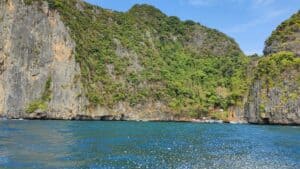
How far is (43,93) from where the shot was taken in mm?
135625

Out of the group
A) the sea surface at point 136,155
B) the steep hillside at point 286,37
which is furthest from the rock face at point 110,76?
the sea surface at point 136,155

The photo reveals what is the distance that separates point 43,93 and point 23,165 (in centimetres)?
10047

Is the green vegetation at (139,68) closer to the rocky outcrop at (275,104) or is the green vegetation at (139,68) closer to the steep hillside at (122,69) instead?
the steep hillside at (122,69)

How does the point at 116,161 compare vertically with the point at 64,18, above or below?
below

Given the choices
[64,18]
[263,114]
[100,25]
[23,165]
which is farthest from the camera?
[100,25]

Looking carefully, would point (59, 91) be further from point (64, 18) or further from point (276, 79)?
point (276, 79)

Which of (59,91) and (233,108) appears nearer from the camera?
(59,91)

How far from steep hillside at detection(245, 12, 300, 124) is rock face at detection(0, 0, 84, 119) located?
51.3 meters

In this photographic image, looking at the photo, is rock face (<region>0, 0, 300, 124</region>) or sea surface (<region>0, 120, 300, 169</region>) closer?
sea surface (<region>0, 120, 300, 169</region>)

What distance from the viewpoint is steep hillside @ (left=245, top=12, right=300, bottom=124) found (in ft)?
374

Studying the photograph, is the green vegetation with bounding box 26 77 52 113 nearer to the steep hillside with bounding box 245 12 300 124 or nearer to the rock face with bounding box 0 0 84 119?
the rock face with bounding box 0 0 84 119

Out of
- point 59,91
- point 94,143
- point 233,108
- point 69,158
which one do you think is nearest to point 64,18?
point 59,91

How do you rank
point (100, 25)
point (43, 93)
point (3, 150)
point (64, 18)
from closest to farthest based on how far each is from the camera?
point (3, 150)
point (43, 93)
point (64, 18)
point (100, 25)

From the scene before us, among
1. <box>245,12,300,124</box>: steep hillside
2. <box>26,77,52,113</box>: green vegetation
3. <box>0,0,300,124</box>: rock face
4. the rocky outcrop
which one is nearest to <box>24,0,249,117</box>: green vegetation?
<box>0,0,300,124</box>: rock face
